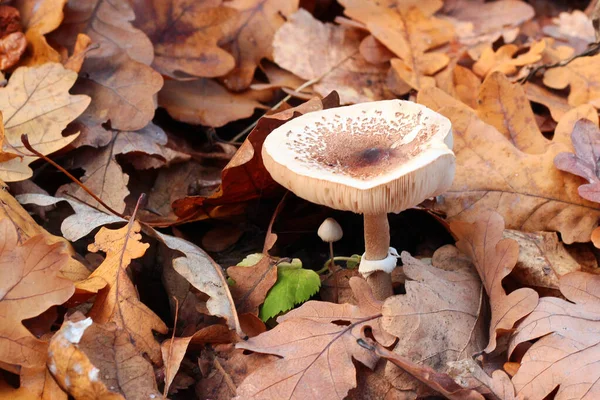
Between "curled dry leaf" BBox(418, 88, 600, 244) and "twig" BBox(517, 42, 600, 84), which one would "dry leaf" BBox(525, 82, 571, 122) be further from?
"curled dry leaf" BBox(418, 88, 600, 244)

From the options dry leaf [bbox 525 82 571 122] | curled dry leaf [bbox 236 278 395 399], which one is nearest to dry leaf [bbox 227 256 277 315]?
curled dry leaf [bbox 236 278 395 399]

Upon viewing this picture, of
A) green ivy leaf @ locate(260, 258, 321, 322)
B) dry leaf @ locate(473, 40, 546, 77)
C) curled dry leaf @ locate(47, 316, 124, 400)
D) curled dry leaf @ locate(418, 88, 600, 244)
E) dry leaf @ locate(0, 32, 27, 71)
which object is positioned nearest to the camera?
curled dry leaf @ locate(47, 316, 124, 400)

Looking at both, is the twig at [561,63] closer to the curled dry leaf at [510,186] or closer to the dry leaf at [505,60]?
the dry leaf at [505,60]

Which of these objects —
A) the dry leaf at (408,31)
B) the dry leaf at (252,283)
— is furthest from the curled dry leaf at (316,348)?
the dry leaf at (408,31)

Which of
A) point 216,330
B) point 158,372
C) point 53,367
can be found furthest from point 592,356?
point 53,367

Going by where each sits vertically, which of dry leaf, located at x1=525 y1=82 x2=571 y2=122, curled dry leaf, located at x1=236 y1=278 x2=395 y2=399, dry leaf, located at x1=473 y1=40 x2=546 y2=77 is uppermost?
dry leaf, located at x1=473 y1=40 x2=546 y2=77

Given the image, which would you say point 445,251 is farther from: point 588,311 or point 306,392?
point 306,392
